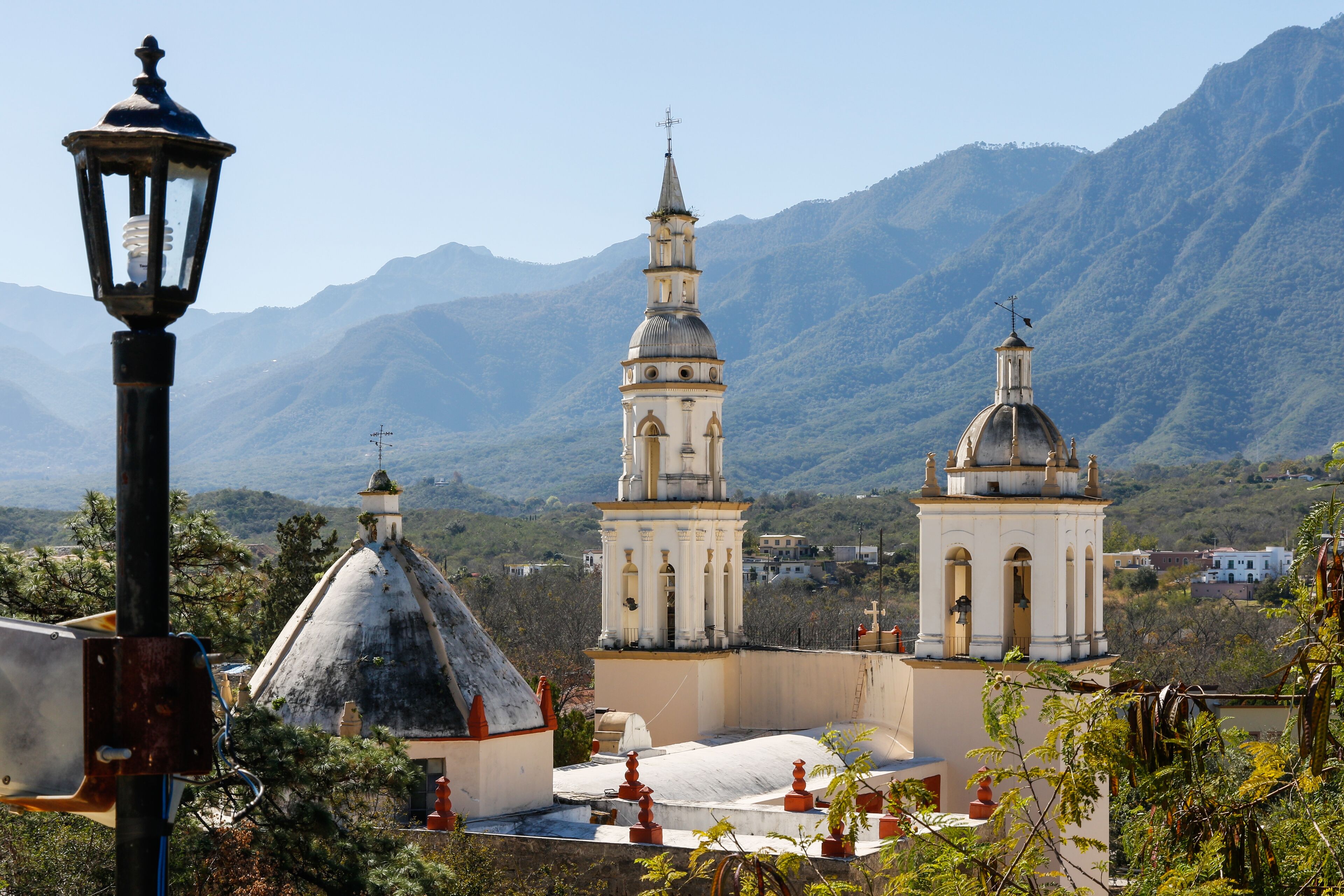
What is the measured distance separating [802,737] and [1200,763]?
20.9 meters

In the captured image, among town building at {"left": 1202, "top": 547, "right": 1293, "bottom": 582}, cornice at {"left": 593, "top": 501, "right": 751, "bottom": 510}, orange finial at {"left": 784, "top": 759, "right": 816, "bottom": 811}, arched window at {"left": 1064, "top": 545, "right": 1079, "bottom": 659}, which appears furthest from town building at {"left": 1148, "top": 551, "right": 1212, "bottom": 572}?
orange finial at {"left": 784, "top": 759, "right": 816, "bottom": 811}

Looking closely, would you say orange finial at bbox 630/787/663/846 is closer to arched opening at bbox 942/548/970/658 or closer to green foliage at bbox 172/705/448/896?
green foliage at bbox 172/705/448/896

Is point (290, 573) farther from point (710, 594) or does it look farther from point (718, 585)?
point (718, 585)

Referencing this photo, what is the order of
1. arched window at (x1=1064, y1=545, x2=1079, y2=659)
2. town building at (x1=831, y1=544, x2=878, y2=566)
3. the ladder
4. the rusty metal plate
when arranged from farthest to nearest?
town building at (x1=831, y1=544, x2=878, y2=566)
the ladder
arched window at (x1=1064, y1=545, x2=1079, y2=659)
the rusty metal plate

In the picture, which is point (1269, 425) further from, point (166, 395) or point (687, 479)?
point (166, 395)

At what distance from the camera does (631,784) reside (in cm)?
2234

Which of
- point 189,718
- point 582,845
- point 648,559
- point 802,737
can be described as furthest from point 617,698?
point 189,718

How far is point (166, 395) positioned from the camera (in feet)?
16.0

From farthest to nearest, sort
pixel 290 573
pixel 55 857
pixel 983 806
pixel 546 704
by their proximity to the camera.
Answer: pixel 290 573
pixel 546 704
pixel 983 806
pixel 55 857

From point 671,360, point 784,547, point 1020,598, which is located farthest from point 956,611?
point 784,547

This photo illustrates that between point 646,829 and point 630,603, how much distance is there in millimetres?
13919

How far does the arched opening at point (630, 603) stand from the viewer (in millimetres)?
33219

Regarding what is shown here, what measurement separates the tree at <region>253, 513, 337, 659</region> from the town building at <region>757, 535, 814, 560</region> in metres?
62.6

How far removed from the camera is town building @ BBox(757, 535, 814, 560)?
335 feet
